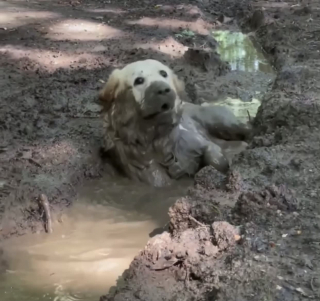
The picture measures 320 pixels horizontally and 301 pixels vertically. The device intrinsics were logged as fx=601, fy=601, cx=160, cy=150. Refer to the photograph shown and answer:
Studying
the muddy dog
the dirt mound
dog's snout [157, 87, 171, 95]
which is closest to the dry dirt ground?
the dirt mound

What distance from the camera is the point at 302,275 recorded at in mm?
2791

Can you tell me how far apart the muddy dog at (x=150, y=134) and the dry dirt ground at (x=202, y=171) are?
316mm

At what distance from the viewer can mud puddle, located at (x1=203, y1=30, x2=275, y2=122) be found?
22.4ft

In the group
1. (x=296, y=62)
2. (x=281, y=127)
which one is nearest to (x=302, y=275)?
(x=281, y=127)

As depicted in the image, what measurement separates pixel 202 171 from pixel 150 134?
101 cm

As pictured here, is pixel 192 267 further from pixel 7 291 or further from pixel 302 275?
pixel 7 291

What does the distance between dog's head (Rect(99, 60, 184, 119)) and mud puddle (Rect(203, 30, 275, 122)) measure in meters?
1.34

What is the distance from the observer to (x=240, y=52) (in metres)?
9.43

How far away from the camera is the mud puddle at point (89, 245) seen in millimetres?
3570

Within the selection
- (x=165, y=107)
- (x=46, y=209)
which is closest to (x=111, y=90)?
(x=165, y=107)

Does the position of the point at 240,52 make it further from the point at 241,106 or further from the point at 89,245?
the point at 89,245

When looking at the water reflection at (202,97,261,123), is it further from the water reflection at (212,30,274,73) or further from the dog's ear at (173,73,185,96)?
the water reflection at (212,30,274,73)

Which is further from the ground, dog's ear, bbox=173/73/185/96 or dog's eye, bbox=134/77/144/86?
dog's eye, bbox=134/77/144/86

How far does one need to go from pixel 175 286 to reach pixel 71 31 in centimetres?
718
